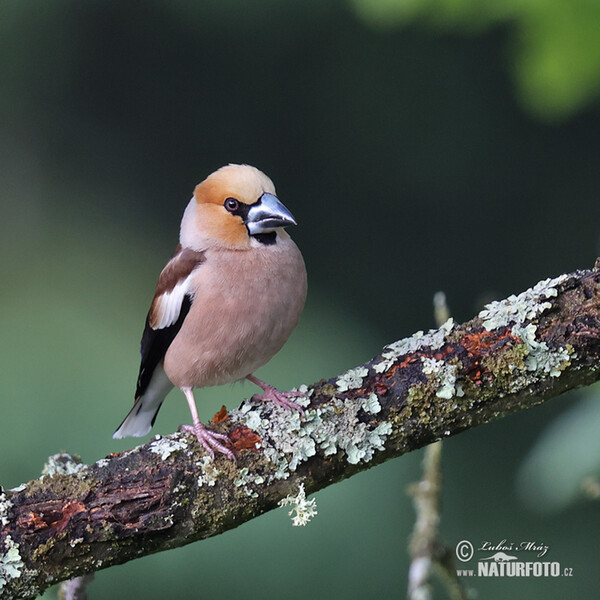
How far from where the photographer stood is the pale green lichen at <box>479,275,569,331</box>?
3.34 ft

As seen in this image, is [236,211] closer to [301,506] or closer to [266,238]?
[266,238]

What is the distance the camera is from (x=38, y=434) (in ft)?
6.24

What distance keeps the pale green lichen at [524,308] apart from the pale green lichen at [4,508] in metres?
0.63

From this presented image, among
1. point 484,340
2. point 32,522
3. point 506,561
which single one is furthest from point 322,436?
point 506,561

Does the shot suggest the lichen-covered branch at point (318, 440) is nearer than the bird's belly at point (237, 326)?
Yes

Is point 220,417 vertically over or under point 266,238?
under

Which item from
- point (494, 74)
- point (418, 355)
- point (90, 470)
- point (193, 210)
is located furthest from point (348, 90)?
point (90, 470)

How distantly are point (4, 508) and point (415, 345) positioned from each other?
0.55 m

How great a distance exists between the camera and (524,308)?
1.03m

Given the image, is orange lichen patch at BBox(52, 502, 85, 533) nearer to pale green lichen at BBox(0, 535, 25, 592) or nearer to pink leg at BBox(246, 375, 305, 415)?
pale green lichen at BBox(0, 535, 25, 592)

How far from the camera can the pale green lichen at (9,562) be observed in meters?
0.94

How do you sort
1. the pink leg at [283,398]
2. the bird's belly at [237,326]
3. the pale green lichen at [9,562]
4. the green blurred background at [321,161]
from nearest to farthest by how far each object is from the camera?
the pale green lichen at [9,562]
the pink leg at [283,398]
the bird's belly at [237,326]
the green blurred background at [321,161]

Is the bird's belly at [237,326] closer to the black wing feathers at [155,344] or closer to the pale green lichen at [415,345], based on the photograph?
the black wing feathers at [155,344]

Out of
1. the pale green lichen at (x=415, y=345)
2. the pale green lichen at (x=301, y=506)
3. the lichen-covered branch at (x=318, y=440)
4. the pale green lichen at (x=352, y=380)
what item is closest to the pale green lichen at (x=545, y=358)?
the lichen-covered branch at (x=318, y=440)
